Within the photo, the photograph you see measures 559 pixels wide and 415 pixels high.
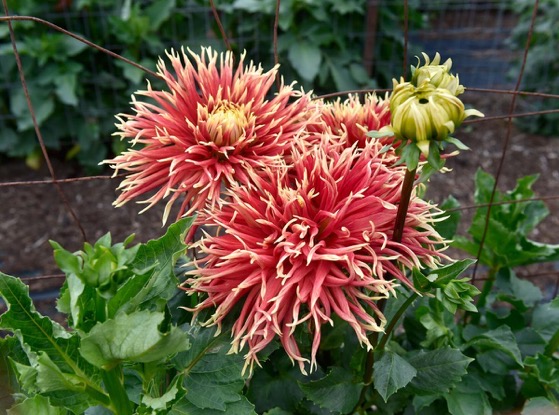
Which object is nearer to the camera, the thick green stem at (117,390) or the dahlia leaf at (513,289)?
the thick green stem at (117,390)

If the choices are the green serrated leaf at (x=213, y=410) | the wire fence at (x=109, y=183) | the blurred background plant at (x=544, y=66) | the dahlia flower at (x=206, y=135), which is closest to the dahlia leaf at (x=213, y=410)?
the green serrated leaf at (x=213, y=410)

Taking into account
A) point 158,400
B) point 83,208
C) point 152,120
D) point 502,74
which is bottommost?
point 83,208

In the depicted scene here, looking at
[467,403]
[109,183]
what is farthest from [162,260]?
[109,183]

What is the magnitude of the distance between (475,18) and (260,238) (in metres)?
5.43

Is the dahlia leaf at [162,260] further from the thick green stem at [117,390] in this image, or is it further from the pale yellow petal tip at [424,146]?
the pale yellow petal tip at [424,146]

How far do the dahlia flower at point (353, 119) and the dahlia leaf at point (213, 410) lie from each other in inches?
13.2

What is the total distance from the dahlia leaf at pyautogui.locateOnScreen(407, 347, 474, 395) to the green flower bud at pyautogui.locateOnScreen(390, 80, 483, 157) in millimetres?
355

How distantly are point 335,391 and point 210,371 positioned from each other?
18 cm

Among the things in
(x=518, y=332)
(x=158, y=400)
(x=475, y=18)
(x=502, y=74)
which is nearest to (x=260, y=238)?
(x=158, y=400)

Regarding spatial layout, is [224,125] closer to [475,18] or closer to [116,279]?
[116,279]

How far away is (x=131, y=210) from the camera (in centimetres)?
275

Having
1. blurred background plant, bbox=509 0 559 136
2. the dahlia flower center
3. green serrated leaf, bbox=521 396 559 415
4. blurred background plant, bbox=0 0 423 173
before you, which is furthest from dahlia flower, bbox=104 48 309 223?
blurred background plant, bbox=509 0 559 136

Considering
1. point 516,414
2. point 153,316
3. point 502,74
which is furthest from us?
point 502,74

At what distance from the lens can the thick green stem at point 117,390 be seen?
64 centimetres
